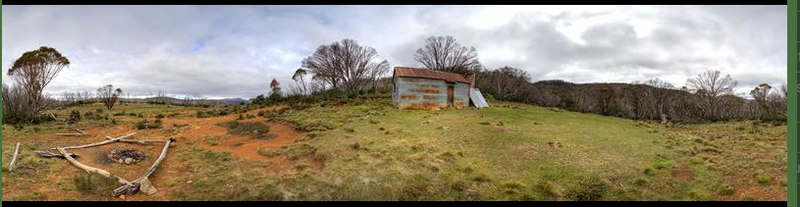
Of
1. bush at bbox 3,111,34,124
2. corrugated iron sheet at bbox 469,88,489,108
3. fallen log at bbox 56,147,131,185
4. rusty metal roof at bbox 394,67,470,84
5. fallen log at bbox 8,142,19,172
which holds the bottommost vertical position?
fallen log at bbox 56,147,131,185

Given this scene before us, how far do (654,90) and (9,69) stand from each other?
7013 cm

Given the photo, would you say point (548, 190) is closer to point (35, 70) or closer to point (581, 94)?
point (35, 70)

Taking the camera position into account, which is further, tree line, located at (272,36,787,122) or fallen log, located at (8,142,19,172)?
tree line, located at (272,36,787,122)

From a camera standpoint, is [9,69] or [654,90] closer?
[9,69]

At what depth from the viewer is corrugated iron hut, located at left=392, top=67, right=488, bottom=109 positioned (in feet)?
78.7

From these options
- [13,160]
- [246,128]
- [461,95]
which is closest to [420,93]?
[461,95]

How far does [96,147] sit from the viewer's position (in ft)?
36.9

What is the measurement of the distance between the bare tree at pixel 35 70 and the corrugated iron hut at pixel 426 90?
716 inches

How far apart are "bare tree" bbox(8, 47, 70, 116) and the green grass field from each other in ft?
22.3

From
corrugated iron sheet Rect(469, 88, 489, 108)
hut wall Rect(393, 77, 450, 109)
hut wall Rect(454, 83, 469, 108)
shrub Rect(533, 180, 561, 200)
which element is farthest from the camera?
corrugated iron sheet Rect(469, 88, 489, 108)

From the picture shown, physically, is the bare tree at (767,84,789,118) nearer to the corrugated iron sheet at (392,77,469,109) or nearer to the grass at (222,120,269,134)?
the corrugated iron sheet at (392,77,469,109)

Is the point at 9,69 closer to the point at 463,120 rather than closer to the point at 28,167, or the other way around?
the point at 28,167

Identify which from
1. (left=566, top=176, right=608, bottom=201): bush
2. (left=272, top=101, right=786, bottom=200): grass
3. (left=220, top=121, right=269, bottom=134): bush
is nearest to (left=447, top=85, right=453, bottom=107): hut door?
(left=272, top=101, right=786, bottom=200): grass
